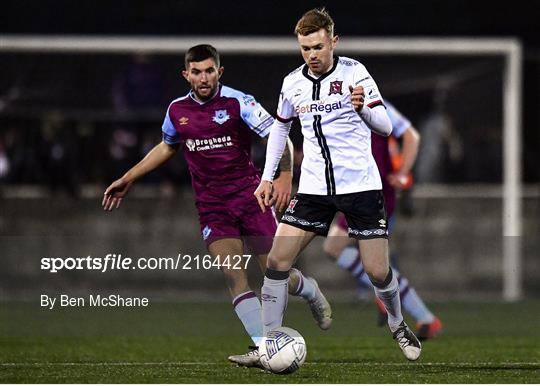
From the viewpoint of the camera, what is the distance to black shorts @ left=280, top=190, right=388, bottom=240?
867cm

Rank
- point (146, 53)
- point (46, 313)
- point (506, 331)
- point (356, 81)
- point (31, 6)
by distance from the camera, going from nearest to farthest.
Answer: point (356, 81)
point (506, 331)
point (46, 313)
point (146, 53)
point (31, 6)

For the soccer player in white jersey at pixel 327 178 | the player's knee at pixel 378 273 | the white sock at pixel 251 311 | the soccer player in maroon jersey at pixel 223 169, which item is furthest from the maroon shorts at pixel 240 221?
the player's knee at pixel 378 273

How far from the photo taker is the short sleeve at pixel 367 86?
8406 millimetres

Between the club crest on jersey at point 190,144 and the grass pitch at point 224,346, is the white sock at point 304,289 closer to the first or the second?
the grass pitch at point 224,346

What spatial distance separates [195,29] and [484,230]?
14.2 ft

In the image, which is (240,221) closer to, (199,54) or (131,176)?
(131,176)

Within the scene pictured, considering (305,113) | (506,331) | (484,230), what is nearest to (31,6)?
(484,230)

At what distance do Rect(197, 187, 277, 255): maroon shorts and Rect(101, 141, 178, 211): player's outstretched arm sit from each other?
39 centimetres

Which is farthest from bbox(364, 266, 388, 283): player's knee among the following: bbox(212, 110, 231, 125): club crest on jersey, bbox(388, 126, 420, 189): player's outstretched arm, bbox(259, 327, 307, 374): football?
bbox(388, 126, 420, 189): player's outstretched arm

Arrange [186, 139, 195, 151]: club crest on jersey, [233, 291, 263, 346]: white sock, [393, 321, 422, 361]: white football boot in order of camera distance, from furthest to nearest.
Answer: [186, 139, 195, 151]: club crest on jersey, [233, 291, 263, 346]: white sock, [393, 321, 422, 361]: white football boot

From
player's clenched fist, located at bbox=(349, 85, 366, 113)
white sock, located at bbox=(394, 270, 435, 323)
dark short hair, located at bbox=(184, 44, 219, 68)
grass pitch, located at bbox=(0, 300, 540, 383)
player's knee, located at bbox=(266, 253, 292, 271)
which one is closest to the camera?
player's clenched fist, located at bbox=(349, 85, 366, 113)

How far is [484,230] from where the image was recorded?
16656 millimetres

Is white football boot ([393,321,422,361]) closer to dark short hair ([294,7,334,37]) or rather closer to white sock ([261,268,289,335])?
white sock ([261,268,289,335])

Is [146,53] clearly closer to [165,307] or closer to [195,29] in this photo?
[195,29]
